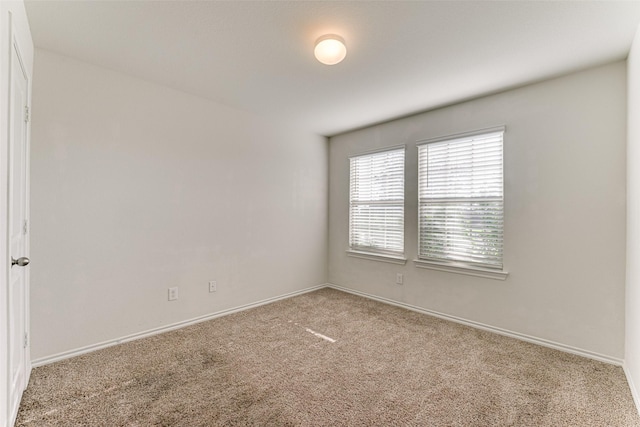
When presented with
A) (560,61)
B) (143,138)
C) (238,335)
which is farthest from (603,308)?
(143,138)

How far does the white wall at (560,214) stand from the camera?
2398mm

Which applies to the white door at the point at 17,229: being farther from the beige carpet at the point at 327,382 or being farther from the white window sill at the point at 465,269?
the white window sill at the point at 465,269

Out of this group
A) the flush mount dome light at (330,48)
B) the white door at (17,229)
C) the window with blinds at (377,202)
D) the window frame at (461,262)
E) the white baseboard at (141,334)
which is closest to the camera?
the white door at (17,229)

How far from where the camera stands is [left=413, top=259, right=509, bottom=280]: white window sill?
2.97 m

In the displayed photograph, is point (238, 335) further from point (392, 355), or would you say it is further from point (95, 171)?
point (95, 171)

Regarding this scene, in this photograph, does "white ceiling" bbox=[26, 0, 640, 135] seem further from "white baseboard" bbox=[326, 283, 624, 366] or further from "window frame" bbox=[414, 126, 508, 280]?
"white baseboard" bbox=[326, 283, 624, 366]

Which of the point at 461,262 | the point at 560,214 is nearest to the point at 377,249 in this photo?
the point at 461,262

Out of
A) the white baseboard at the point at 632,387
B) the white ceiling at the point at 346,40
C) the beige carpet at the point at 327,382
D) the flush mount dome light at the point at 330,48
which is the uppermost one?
the white ceiling at the point at 346,40

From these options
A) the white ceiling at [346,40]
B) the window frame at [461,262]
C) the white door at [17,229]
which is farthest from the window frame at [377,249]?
the white door at [17,229]

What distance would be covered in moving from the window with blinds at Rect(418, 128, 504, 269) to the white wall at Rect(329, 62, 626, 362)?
4.2 inches

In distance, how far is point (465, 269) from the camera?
3189 millimetres

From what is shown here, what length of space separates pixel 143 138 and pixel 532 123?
373 centimetres

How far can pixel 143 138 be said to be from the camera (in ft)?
9.27

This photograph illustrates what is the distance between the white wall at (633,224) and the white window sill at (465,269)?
0.90 m
